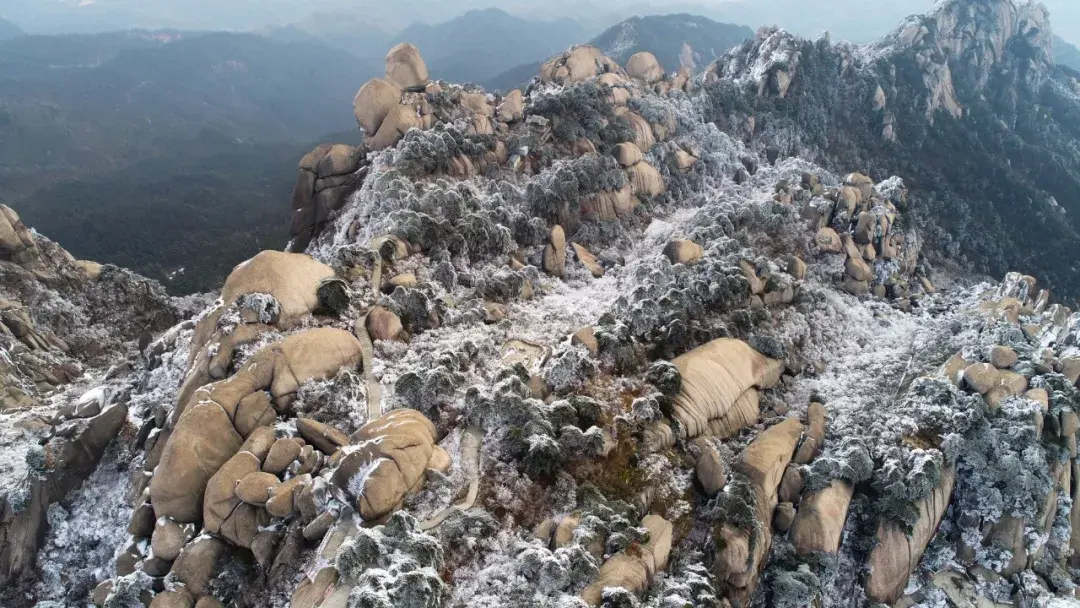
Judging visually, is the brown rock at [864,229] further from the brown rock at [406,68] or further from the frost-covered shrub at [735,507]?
the brown rock at [406,68]

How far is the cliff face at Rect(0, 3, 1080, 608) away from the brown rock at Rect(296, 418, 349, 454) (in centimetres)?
15

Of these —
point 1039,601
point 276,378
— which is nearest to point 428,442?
point 276,378

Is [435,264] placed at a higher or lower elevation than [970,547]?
higher

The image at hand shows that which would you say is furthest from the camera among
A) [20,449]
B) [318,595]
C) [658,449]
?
[20,449]

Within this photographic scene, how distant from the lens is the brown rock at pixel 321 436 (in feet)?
64.1

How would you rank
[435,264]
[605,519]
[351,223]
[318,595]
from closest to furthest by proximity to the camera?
[318,595], [605,519], [435,264], [351,223]

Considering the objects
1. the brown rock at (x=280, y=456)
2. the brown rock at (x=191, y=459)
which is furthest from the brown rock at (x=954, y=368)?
the brown rock at (x=191, y=459)

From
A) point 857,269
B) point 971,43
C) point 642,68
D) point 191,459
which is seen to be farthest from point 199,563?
point 971,43

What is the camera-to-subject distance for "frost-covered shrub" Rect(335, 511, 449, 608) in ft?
47.2

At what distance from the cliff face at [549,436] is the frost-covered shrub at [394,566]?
8 cm

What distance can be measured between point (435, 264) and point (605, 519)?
815 inches

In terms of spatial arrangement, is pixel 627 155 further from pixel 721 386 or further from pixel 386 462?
pixel 386 462

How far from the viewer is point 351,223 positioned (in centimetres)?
4144

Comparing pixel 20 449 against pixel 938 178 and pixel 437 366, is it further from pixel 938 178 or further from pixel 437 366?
pixel 938 178
